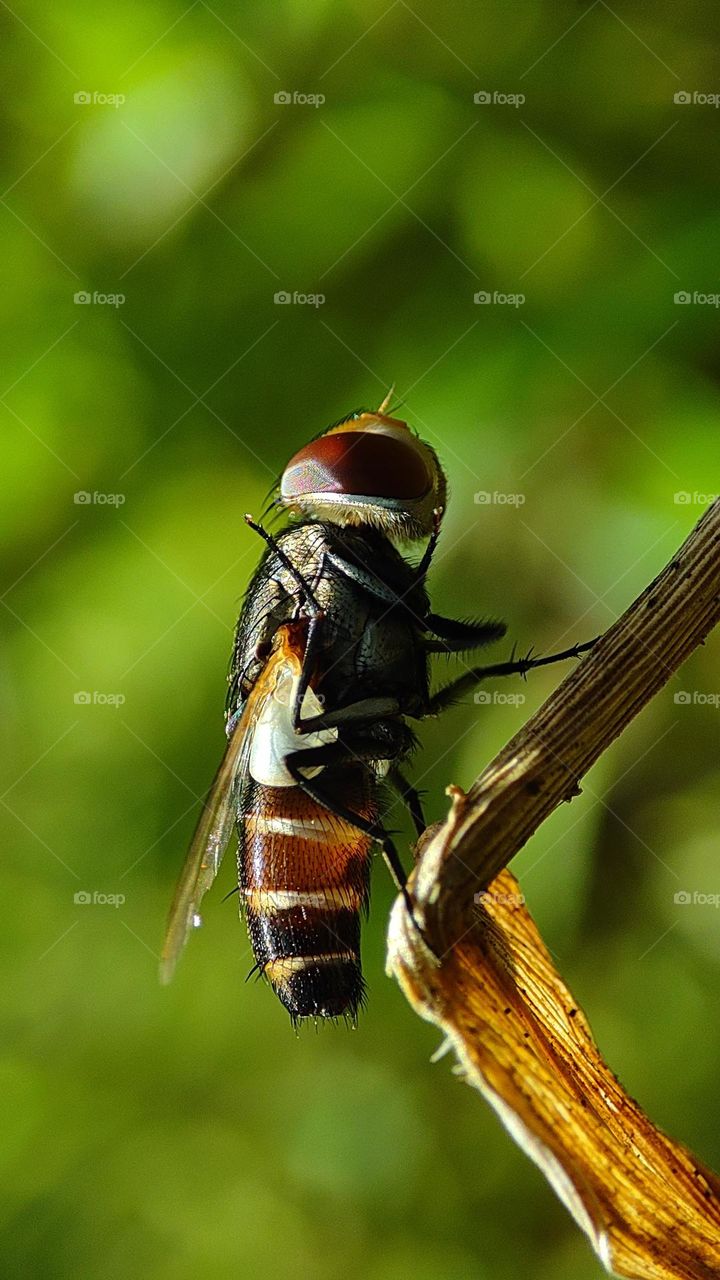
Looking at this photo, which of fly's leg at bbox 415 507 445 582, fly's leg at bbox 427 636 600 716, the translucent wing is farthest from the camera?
fly's leg at bbox 415 507 445 582

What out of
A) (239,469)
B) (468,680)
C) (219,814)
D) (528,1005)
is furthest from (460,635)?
(239,469)

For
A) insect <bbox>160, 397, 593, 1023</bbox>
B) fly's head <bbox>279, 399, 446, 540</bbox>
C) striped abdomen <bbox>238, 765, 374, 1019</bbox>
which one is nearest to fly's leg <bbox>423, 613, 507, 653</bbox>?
insect <bbox>160, 397, 593, 1023</bbox>

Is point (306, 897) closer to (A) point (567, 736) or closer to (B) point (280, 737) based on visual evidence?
(B) point (280, 737)

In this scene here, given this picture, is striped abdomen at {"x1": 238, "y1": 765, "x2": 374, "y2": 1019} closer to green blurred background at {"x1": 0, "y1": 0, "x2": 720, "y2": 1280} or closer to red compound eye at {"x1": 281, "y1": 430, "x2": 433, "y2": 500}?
red compound eye at {"x1": 281, "y1": 430, "x2": 433, "y2": 500}

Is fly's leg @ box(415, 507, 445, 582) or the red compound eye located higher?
the red compound eye

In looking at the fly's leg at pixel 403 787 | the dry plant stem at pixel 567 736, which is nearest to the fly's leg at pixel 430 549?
the fly's leg at pixel 403 787

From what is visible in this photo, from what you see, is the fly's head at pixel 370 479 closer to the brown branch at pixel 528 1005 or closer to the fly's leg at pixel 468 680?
the fly's leg at pixel 468 680

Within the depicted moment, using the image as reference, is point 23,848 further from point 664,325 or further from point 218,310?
point 664,325
